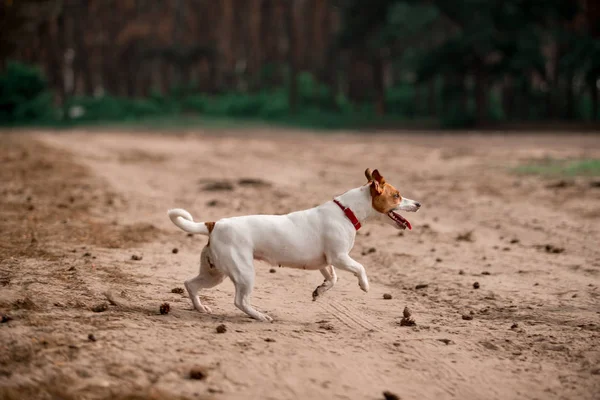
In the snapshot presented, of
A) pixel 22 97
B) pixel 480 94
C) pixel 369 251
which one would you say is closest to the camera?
pixel 369 251

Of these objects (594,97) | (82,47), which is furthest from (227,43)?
(594,97)

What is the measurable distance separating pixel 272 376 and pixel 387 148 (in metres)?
18.0

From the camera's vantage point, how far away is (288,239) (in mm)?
6000

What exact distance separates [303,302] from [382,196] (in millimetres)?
1206

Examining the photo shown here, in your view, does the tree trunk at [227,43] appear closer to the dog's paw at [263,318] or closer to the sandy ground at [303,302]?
the sandy ground at [303,302]

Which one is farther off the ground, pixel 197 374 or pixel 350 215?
pixel 350 215

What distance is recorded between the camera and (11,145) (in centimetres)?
2003

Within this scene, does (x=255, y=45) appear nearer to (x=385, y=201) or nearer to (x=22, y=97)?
(x=22, y=97)

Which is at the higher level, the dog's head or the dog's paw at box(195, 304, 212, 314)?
the dog's head

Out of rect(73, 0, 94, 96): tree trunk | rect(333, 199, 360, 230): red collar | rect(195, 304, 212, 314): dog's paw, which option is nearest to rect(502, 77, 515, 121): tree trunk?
rect(73, 0, 94, 96): tree trunk

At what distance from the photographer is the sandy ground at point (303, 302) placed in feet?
15.8

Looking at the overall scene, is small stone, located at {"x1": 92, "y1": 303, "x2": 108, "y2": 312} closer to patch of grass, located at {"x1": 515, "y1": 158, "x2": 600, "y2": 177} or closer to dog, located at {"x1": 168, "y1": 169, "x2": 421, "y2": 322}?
dog, located at {"x1": 168, "y1": 169, "x2": 421, "y2": 322}

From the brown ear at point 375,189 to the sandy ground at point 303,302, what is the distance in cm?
101

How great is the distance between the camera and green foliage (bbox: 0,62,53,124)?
36750 millimetres
